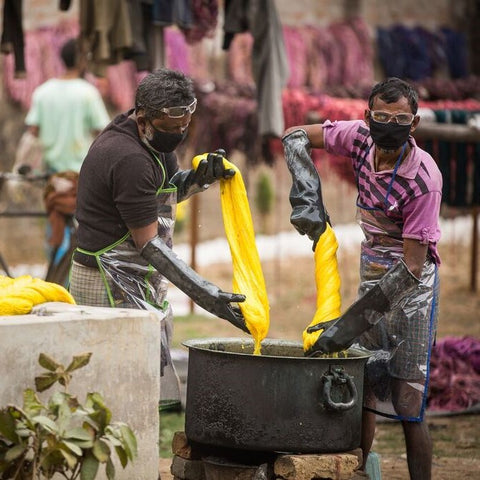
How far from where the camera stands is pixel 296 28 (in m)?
14.9

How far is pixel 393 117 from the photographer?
4.84 meters

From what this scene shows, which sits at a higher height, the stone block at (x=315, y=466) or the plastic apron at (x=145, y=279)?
the plastic apron at (x=145, y=279)

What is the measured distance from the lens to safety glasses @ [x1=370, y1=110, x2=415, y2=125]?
15.9ft

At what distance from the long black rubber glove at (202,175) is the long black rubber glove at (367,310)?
0.92 meters

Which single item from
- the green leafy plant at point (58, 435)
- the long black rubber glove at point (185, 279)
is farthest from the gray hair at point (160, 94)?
the green leafy plant at point (58, 435)

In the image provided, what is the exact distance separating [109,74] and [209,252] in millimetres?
2864

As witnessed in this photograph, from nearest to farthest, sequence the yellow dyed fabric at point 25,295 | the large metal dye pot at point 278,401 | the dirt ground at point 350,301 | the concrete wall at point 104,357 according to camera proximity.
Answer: the concrete wall at point 104,357
the yellow dyed fabric at point 25,295
the large metal dye pot at point 278,401
the dirt ground at point 350,301

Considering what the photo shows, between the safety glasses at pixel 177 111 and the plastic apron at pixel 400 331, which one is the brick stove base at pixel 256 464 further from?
the safety glasses at pixel 177 111

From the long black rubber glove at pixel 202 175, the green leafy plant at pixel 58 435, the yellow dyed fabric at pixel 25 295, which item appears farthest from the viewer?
the long black rubber glove at pixel 202 175

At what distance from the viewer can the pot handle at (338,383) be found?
463 centimetres

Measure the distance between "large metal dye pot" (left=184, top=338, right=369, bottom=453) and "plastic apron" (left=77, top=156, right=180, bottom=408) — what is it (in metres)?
0.48

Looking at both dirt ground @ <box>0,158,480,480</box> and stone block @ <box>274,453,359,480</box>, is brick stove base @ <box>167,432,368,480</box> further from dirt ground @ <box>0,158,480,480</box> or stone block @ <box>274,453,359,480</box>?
dirt ground @ <box>0,158,480,480</box>

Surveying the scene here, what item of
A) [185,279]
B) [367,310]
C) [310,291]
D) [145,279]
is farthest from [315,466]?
[310,291]

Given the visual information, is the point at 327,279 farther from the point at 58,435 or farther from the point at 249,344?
the point at 58,435
